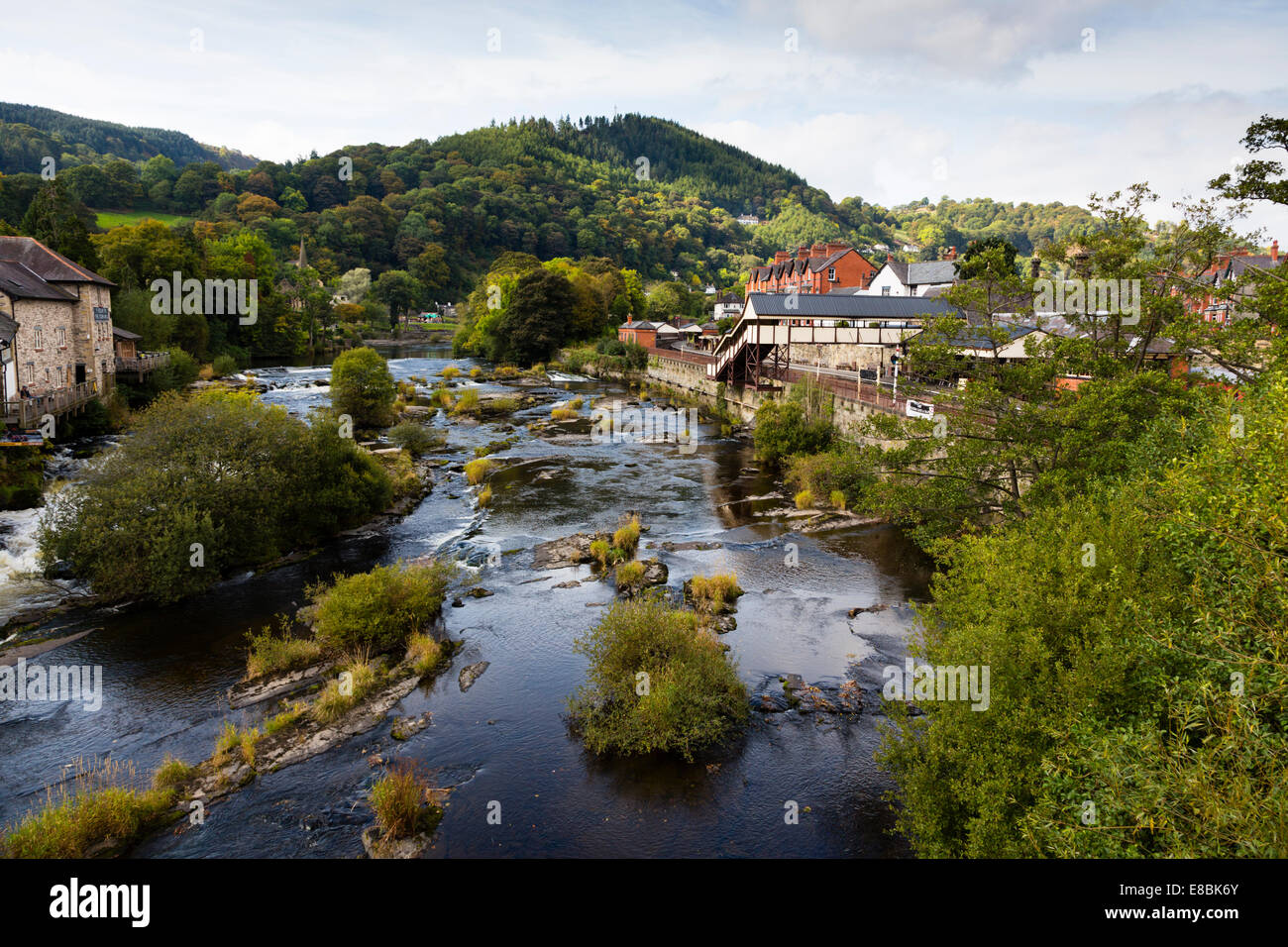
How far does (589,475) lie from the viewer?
109ft

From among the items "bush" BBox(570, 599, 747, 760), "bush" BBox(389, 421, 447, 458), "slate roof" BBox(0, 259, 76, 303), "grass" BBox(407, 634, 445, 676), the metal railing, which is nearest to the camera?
"bush" BBox(570, 599, 747, 760)

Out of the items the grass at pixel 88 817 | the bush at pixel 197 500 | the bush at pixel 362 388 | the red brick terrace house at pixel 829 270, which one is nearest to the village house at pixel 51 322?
the bush at pixel 362 388

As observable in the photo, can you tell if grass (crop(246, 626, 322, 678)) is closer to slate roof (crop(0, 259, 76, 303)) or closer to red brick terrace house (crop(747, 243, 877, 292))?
slate roof (crop(0, 259, 76, 303))

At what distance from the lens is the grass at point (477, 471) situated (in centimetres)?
3134

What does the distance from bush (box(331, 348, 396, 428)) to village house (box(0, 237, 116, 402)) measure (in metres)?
11.0

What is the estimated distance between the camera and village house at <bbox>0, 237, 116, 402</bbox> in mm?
29277

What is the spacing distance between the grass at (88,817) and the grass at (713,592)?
1185 cm

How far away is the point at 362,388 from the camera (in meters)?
39.5

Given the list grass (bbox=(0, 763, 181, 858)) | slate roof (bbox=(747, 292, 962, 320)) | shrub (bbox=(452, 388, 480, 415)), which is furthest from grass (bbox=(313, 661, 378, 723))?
shrub (bbox=(452, 388, 480, 415))

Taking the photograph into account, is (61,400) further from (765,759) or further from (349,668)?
(765,759)

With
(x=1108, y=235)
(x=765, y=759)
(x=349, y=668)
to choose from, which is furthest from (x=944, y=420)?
(x=349, y=668)

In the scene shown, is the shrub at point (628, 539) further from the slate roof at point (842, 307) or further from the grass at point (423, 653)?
the slate roof at point (842, 307)

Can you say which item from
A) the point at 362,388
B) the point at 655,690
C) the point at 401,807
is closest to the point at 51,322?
the point at 362,388
